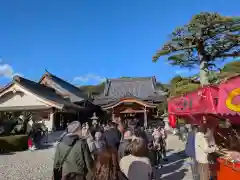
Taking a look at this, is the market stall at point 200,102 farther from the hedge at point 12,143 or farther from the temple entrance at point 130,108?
the temple entrance at point 130,108

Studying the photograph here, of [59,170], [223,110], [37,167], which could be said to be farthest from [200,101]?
[37,167]

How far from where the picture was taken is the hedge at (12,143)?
44.0ft

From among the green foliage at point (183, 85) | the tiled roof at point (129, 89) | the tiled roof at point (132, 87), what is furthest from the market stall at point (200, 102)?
the tiled roof at point (132, 87)

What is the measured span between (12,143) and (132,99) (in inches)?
480

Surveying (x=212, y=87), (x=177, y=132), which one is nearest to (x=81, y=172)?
(x=212, y=87)

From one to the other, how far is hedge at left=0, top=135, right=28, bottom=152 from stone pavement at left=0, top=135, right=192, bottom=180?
83 centimetres

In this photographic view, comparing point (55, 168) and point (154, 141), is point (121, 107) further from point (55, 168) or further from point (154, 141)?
point (55, 168)

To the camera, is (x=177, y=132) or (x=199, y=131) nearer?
(x=199, y=131)

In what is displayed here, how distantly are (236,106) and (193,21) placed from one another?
10034 millimetres

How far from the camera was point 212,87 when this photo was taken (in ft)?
16.9

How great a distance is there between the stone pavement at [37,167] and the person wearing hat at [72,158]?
461 cm

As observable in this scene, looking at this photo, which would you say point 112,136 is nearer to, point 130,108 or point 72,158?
point 72,158

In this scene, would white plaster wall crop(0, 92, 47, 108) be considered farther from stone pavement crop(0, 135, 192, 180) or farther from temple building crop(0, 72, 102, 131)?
stone pavement crop(0, 135, 192, 180)

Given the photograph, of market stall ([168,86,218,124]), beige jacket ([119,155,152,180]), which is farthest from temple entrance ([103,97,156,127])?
beige jacket ([119,155,152,180])
